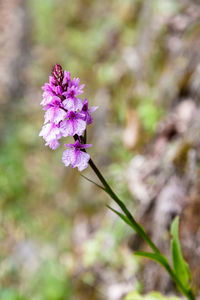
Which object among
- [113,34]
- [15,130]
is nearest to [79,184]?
[15,130]

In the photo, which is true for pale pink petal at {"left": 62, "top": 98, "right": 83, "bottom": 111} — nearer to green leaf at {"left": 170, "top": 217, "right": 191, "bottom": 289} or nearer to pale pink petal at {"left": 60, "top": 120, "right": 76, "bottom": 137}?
pale pink petal at {"left": 60, "top": 120, "right": 76, "bottom": 137}

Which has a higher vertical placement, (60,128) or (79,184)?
(79,184)

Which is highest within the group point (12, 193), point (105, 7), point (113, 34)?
point (105, 7)

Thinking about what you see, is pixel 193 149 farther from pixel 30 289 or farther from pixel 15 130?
pixel 15 130

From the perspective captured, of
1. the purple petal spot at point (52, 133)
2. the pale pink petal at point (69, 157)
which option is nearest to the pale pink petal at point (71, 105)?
the purple petal spot at point (52, 133)

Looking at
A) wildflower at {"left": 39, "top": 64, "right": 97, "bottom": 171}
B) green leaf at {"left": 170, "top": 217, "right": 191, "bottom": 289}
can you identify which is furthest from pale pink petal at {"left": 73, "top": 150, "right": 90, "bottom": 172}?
green leaf at {"left": 170, "top": 217, "right": 191, "bottom": 289}

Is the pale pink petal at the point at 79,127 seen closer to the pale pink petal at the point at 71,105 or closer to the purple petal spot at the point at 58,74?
the pale pink petal at the point at 71,105
